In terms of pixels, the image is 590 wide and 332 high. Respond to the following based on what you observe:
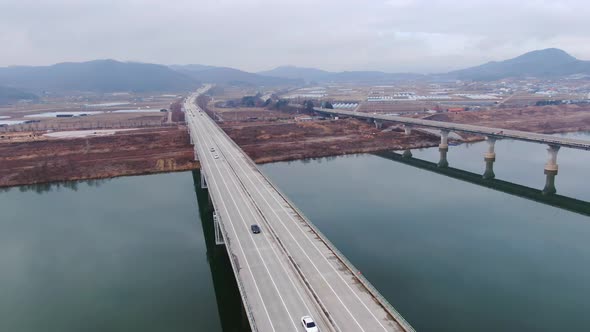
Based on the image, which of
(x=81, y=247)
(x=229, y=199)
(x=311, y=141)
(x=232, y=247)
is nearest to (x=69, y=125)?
(x=311, y=141)

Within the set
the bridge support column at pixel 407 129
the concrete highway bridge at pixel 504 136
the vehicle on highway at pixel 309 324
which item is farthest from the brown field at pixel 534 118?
the vehicle on highway at pixel 309 324

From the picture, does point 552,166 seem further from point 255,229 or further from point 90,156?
point 90,156

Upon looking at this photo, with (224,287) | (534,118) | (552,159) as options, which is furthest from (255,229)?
(534,118)

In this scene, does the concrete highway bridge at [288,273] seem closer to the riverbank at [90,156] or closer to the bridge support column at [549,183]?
the riverbank at [90,156]

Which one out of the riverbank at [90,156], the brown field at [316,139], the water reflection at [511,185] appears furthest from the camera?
the brown field at [316,139]

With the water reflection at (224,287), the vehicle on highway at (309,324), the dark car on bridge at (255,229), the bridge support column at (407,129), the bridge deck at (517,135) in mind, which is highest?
the bridge deck at (517,135)

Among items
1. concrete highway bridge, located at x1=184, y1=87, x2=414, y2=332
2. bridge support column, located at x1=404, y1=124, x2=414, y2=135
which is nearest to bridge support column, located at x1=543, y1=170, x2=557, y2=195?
bridge support column, located at x1=404, y1=124, x2=414, y2=135

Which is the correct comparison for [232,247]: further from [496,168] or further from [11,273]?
[496,168]
